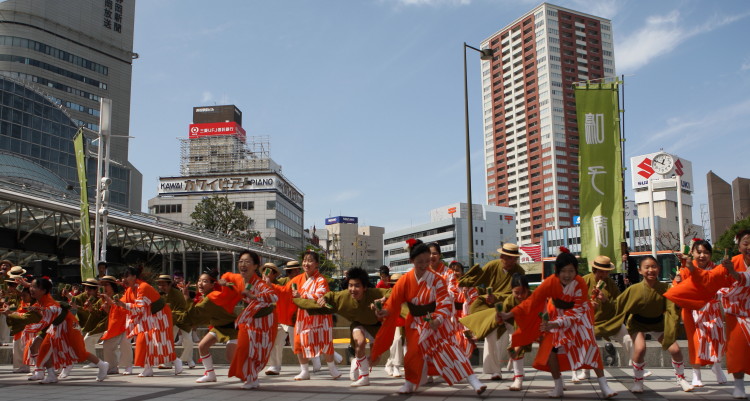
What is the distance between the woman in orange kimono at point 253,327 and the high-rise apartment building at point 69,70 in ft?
217

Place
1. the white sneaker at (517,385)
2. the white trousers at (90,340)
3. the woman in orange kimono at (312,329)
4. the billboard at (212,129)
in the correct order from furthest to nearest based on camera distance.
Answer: the billboard at (212,129) < the white trousers at (90,340) < the woman in orange kimono at (312,329) < the white sneaker at (517,385)

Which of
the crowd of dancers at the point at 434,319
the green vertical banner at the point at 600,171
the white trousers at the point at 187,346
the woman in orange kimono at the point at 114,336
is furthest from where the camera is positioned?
the green vertical banner at the point at 600,171

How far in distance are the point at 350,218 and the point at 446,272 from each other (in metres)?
127

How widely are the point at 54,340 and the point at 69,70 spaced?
8916 cm

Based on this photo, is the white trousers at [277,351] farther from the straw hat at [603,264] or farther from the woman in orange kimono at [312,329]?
the straw hat at [603,264]

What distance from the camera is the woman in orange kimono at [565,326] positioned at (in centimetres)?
654

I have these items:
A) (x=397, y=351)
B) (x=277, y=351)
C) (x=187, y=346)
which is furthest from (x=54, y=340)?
(x=397, y=351)

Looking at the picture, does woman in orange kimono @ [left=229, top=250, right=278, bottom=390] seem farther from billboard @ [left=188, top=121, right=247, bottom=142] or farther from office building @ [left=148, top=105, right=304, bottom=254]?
billboard @ [left=188, top=121, right=247, bottom=142]

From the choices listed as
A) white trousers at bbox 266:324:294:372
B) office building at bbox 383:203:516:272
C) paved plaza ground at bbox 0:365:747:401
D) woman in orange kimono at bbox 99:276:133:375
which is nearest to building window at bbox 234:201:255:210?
office building at bbox 383:203:516:272

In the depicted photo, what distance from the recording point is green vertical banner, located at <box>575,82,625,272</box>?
1183 centimetres

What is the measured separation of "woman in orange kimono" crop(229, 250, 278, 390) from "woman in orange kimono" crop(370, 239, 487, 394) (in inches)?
71.4

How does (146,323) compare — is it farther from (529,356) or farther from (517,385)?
(529,356)

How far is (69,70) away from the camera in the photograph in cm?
8694

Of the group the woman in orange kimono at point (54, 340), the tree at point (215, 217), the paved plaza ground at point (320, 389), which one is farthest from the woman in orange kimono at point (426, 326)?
the tree at point (215, 217)
